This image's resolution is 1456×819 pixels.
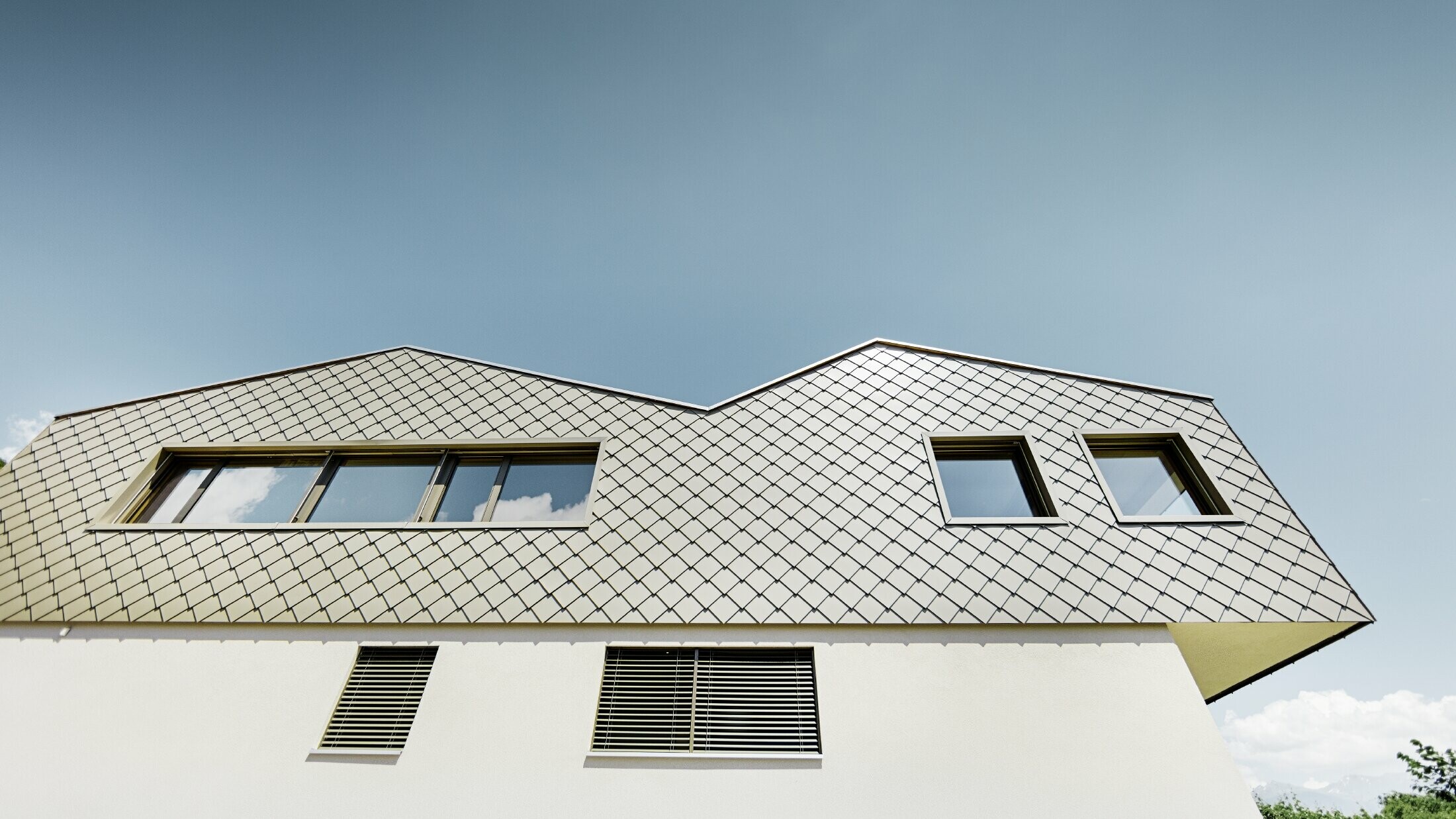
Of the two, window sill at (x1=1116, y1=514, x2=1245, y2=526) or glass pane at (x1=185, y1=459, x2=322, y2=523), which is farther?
glass pane at (x1=185, y1=459, x2=322, y2=523)

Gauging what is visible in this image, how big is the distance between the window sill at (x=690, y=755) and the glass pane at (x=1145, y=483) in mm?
4685

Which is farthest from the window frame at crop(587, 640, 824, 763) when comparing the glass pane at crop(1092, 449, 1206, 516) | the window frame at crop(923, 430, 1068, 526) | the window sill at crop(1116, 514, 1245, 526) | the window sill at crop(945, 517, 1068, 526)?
the glass pane at crop(1092, 449, 1206, 516)

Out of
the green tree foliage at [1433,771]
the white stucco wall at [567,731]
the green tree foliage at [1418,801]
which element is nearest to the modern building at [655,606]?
the white stucco wall at [567,731]

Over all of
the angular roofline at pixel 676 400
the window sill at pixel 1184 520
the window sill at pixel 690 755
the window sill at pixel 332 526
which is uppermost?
the angular roofline at pixel 676 400

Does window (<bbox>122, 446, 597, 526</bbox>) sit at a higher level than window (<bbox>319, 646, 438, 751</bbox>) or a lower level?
higher

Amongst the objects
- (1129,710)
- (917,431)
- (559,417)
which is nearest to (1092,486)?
(917,431)

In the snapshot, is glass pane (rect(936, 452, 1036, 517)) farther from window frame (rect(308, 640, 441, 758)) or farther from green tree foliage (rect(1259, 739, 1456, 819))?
green tree foliage (rect(1259, 739, 1456, 819))

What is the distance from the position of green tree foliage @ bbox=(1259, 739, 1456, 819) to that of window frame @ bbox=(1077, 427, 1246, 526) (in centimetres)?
1059

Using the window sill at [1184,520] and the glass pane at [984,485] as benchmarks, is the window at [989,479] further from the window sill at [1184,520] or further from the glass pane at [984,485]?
the window sill at [1184,520]

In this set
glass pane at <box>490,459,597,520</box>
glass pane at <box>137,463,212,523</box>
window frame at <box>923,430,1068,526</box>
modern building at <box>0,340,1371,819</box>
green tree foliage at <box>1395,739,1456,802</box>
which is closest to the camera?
modern building at <box>0,340,1371,819</box>

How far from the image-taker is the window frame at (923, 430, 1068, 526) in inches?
233

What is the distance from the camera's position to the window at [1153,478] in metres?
6.04

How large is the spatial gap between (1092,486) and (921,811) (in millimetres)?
4137

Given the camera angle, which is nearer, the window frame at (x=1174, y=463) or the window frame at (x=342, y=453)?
the window frame at (x=1174, y=463)
